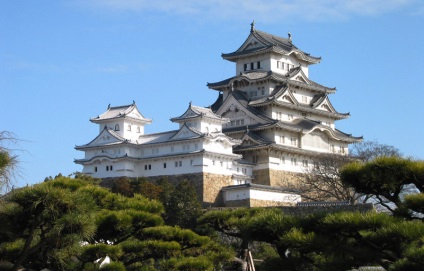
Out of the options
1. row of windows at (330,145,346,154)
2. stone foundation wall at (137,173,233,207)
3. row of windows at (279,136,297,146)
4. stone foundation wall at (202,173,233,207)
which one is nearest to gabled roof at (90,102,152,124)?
stone foundation wall at (137,173,233,207)

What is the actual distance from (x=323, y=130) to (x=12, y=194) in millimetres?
43799

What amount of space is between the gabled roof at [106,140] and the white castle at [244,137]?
68mm

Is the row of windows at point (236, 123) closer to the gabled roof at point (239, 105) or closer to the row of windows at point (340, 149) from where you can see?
the gabled roof at point (239, 105)

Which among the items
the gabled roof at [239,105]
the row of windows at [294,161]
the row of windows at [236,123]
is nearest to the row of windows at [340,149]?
the row of windows at [294,161]

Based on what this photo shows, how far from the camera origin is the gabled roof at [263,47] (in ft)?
192

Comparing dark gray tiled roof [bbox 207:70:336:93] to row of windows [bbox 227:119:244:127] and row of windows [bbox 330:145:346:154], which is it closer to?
row of windows [bbox 227:119:244:127]

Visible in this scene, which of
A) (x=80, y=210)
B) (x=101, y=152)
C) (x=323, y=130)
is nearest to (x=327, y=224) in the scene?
(x=80, y=210)

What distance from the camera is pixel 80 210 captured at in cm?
1520

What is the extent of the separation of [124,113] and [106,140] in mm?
2196

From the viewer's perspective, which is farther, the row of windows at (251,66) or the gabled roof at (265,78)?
the row of windows at (251,66)

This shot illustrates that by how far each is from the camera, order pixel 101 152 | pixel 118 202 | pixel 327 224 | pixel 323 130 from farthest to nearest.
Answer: pixel 323 130 < pixel 101 152 < pixel 118 202 < pixel 327 224

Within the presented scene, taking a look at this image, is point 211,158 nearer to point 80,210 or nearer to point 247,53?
point 247,53

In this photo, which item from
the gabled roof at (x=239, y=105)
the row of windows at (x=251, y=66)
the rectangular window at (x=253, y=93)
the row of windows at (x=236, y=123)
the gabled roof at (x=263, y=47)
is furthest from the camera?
the row of windows at (x=251, y=66)

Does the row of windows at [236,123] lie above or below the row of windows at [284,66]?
below
